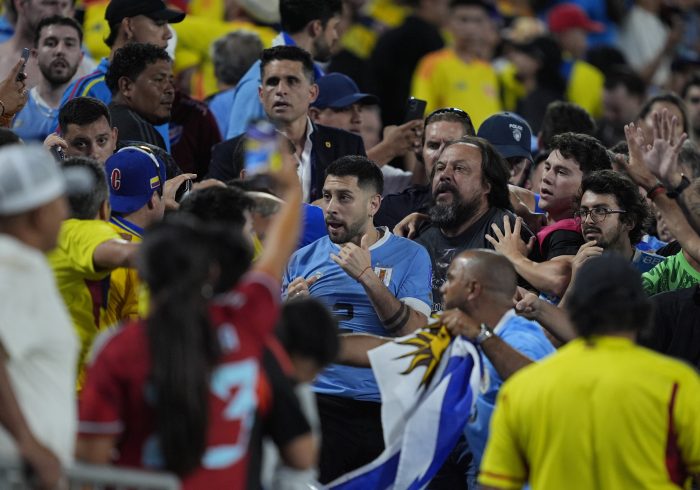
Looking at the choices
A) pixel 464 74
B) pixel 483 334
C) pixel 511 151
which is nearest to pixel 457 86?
pixel 464 74

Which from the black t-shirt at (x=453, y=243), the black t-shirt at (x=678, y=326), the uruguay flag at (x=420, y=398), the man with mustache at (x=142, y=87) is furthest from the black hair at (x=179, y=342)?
the man with mustache at (x=142, y=87)

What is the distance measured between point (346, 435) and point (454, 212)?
1477mm

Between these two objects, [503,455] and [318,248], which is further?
[318,248]

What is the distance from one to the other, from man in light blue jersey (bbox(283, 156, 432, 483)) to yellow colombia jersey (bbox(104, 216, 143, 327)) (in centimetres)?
112

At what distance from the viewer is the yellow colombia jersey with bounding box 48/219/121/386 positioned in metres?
5.80

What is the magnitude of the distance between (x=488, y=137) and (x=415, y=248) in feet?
6.36

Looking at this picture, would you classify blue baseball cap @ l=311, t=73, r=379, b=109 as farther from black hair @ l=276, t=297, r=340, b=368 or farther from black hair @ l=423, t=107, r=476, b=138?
black hair @ l=276, t=297, r=340, b=368

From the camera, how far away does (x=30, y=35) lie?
10.1 metres

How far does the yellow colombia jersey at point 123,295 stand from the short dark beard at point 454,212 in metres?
2.23

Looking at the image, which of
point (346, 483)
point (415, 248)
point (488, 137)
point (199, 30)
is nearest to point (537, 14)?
point (199, 30)

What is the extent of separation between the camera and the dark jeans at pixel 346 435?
24.7 feet

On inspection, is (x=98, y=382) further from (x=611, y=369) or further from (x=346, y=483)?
(x=346, y=483)

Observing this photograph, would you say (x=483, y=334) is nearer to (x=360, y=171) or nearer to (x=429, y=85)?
(x=360, y=171)

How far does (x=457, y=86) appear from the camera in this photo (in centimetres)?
1238
